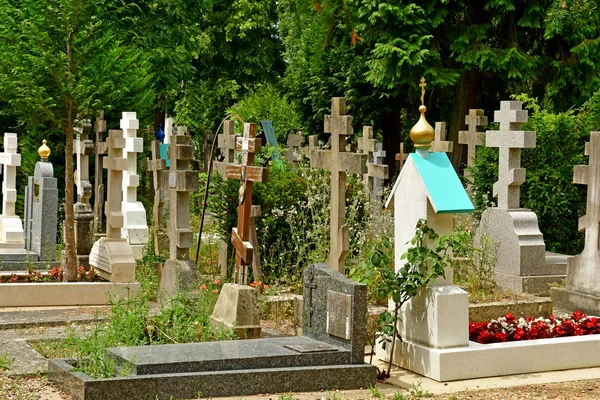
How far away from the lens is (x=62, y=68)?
528 inches

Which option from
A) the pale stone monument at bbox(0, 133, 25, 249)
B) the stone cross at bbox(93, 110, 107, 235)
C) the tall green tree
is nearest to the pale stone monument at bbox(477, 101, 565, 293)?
the tall green tree

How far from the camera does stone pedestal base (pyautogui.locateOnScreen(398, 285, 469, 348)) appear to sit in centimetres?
928

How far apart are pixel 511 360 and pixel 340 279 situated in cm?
174

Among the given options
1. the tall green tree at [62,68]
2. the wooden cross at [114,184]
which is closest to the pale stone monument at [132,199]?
the wooden cross at [114,184]

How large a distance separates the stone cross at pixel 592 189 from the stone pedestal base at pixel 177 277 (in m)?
4.60

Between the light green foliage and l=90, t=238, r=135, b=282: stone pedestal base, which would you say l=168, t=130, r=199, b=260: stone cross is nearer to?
l=90, t=238, r=135, b=282: stone pedestal base

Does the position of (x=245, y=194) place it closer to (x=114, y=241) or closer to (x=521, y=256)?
(x=114, y=241)

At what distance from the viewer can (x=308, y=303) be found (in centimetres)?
948

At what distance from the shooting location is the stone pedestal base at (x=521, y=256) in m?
13.4

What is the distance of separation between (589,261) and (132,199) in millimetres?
7685

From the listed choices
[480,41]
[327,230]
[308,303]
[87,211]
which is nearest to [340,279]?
[308,303]

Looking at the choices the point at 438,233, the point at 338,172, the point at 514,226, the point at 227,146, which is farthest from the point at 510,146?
the point at 438,233

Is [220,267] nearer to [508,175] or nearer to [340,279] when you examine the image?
[508,175]

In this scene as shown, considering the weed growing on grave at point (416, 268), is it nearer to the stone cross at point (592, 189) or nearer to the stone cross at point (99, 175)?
the stone cross at point (592, 189)
